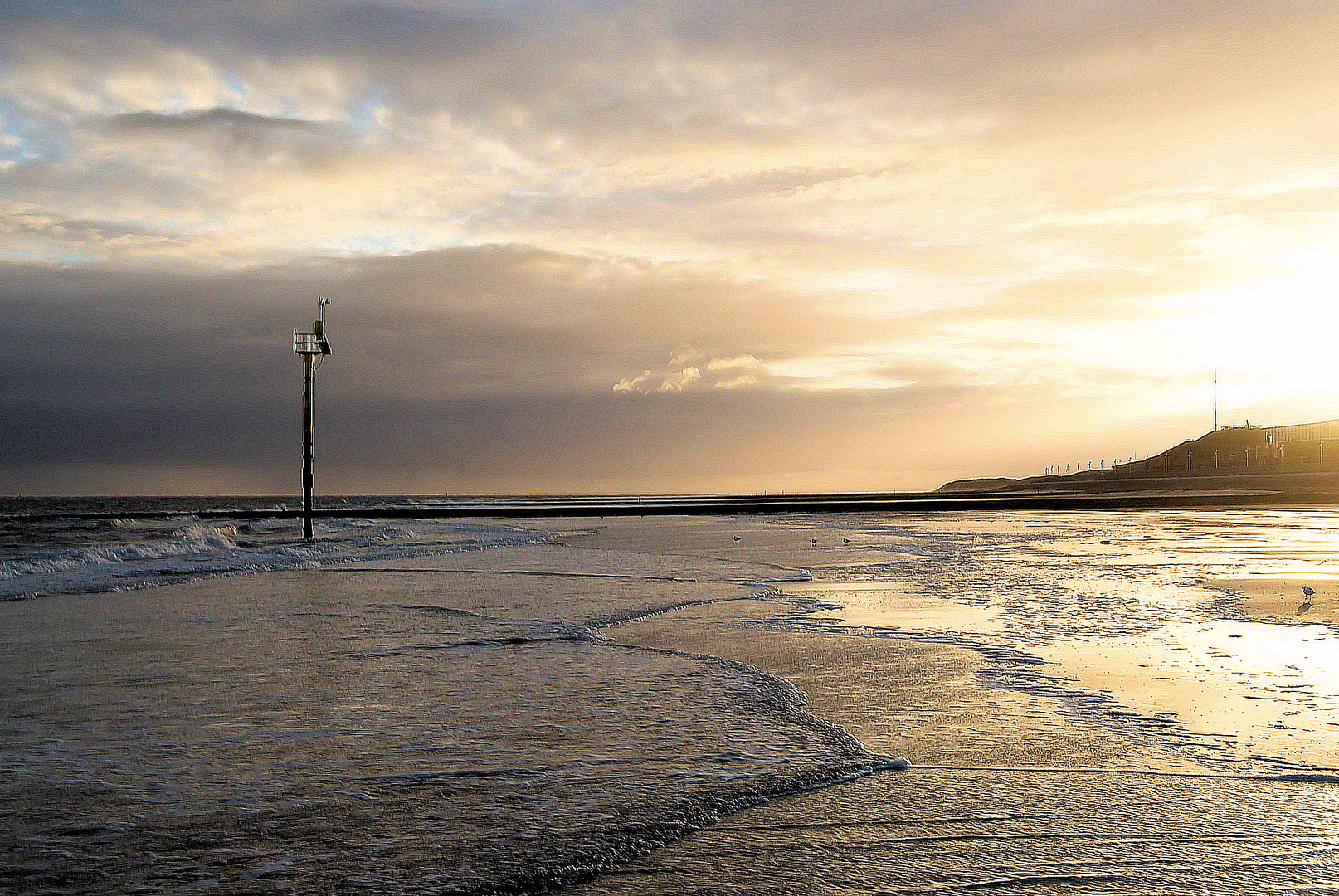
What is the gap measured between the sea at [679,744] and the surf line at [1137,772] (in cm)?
2

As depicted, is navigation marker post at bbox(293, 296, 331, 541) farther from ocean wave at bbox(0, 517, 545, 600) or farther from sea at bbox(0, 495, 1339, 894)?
sea at bbox(0, 495, 1339, 894)

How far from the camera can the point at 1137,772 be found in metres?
5.12

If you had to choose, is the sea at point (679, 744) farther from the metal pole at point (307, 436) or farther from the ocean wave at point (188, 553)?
the metal pole at point (307, 436)

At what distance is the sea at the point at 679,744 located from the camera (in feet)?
12.9

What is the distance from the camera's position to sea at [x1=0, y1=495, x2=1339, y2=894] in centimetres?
393

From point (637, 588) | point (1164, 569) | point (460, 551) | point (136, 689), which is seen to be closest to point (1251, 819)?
point (136, 689)

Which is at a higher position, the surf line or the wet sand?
the surf line

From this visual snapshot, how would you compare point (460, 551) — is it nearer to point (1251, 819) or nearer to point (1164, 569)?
point (1164, 569)

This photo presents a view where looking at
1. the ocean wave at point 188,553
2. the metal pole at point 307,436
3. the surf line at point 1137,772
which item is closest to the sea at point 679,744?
the surf line at point 1137,772

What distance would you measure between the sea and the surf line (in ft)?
0.08

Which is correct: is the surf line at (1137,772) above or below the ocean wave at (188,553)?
above

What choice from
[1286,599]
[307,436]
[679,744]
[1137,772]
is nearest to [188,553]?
[307,436]

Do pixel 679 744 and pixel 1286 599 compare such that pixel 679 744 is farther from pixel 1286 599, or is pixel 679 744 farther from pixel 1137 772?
pixel 1286 599

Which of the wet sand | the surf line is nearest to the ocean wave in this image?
the surf line
